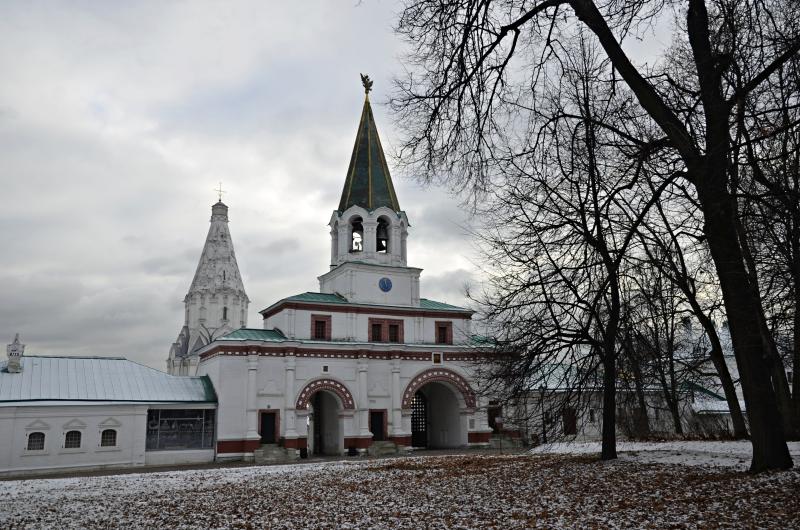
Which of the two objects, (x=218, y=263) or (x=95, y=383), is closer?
(x=95, y=383)

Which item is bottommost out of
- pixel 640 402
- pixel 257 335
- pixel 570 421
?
pixel 570 421

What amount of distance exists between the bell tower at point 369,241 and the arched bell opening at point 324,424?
6.35 metres

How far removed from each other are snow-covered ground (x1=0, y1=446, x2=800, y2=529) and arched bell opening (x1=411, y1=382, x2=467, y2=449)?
22.3m

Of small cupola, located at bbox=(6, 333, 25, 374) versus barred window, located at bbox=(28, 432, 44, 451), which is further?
small cupola, located at bbox=(6, 333, 25, 374)

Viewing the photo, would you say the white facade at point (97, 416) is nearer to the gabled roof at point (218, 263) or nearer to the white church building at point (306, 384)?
the white church building at point (306, 384)

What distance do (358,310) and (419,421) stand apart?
29.8 ft

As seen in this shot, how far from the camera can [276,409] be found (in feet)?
112

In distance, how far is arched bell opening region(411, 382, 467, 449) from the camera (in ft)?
129

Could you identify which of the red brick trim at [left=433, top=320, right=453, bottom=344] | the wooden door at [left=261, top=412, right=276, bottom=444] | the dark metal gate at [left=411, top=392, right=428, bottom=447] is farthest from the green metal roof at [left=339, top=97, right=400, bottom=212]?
the wooden door at [left=261, top=412, right=276, bottom=444]

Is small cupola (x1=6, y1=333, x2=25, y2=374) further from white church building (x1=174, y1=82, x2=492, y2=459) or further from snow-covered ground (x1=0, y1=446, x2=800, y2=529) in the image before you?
snow-covered ground (x1=0, y1=446, x2=800, y2=529)

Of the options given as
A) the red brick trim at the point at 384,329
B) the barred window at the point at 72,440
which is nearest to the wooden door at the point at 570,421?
the red brick trim at the point at 384,329

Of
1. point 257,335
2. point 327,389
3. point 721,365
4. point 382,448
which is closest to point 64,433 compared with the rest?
point 257,335

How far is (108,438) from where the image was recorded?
31.1 m

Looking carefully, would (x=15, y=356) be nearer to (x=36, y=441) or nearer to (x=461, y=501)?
(x=36, y=441)
